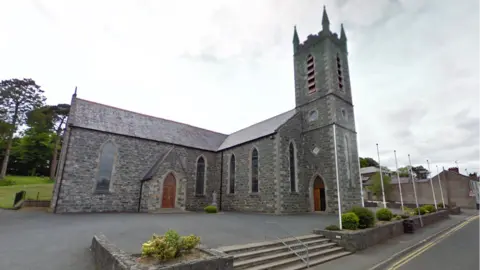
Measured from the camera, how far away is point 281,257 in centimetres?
796

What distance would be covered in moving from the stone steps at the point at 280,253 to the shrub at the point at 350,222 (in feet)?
4.69

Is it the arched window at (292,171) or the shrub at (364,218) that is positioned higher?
the arched window at (292,171)

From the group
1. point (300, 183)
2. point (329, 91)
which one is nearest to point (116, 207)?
point (300, 183)

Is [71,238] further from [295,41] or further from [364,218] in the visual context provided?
[295,41]

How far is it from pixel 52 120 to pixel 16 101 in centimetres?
718

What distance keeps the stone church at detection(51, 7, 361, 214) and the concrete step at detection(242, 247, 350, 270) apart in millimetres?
8201

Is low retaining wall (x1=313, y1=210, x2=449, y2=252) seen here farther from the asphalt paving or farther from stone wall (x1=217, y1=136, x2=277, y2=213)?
stone wall (x1=217, y1=136, x2=277, y2=213)

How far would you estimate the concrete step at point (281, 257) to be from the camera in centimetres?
698

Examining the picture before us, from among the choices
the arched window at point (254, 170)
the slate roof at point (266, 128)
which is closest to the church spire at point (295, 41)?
the slate roof at point (266, 128)

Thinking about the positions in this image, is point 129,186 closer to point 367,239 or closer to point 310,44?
point 367,239

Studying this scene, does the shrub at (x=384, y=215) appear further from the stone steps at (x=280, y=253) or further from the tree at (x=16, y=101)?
the tree at (x=16, y=101)

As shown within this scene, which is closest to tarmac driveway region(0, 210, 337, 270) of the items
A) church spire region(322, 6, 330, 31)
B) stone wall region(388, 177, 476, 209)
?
church spire region(322, 6, 330, 31)

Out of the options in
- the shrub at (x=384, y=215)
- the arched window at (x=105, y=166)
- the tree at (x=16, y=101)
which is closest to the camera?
the shrub at (x=384, y=215)

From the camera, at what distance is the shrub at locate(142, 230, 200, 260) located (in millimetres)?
5324
